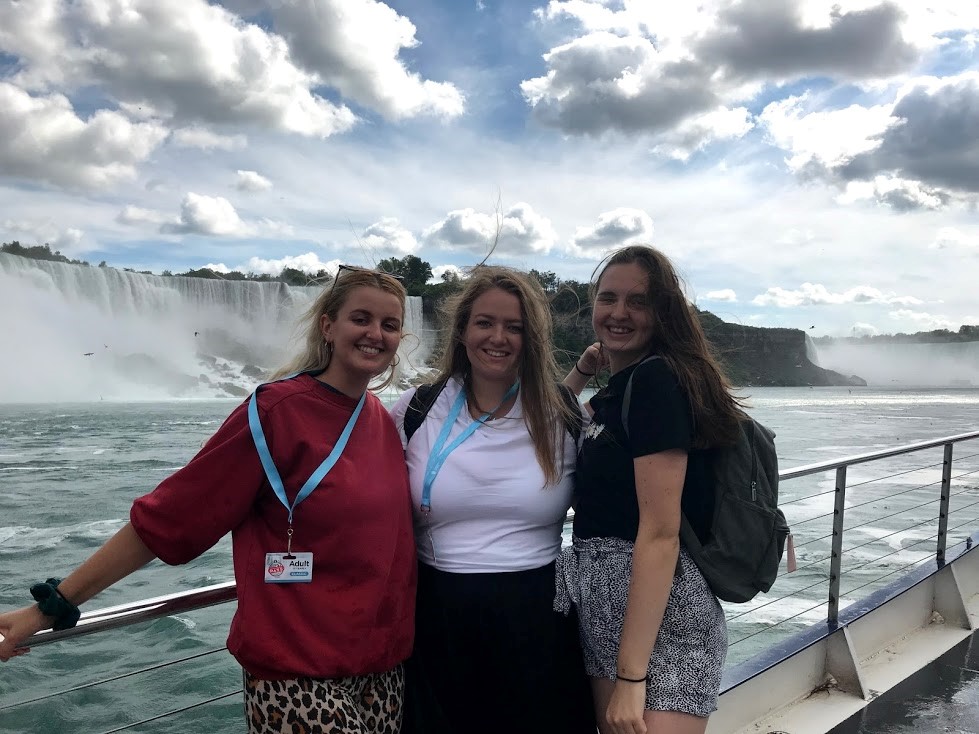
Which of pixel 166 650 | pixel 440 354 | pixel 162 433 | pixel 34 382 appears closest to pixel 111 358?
pixel 34 382

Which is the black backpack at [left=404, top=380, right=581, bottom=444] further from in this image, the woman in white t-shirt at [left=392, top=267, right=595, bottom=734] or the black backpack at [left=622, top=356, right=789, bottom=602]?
the black backpack at [left=622, top=356, right=789, bottom=602]

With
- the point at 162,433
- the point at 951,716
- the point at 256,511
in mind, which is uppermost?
the point at 256,511

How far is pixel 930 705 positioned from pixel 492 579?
7.09ft

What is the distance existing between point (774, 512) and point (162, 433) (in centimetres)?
2813

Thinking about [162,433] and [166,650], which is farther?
[162,433]

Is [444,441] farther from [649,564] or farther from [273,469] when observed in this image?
[649,564]

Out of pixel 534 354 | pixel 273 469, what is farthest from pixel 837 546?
pixel 273 469

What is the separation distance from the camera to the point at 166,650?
7.13 metres

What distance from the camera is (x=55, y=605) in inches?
57.1

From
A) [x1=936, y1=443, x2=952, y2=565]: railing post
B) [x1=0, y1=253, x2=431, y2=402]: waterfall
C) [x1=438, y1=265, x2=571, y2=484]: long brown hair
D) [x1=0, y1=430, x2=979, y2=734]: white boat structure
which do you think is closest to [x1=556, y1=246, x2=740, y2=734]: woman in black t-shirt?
[x1=438, y1=265, x2=571, y2=484]: long brown hair

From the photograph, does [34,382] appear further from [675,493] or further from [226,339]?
[675,493]

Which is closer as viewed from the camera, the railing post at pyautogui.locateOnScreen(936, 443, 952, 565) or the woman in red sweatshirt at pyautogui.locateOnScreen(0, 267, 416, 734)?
the woman in red sweatshirt at pyautogui.locateOnScreen(0, 267, 416, 734)

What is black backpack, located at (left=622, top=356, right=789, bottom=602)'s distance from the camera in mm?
1585

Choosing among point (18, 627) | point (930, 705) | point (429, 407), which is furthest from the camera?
point (930, 705)
